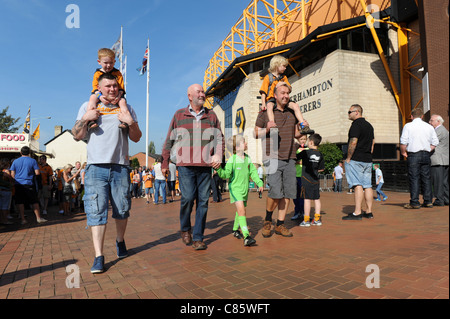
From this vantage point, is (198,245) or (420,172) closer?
(198,245)

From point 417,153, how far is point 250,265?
5.31 m

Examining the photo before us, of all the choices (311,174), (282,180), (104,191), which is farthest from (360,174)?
(104,191)

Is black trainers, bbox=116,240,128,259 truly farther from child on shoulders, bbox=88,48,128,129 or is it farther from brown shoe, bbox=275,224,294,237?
brown shoe, bbox=275,224,294,237

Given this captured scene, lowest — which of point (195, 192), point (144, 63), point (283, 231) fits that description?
point (283, 231)

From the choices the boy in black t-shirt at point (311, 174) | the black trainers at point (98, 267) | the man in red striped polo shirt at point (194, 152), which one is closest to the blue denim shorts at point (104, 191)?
the black trainers at point (98, 267)

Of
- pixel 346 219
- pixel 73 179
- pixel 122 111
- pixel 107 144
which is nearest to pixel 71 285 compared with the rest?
pixel 107 144

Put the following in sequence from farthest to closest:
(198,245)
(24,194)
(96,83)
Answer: (24,194)
(198,245)
(96,83)

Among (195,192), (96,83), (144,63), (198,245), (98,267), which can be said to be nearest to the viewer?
(98,267)

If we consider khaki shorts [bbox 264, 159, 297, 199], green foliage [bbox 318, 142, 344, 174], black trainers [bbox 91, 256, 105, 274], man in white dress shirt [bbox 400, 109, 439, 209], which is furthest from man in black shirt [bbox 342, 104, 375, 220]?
green foliage [bbox 318, 142, 344, 174]

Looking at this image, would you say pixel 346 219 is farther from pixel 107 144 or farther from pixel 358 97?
pixel 358 97

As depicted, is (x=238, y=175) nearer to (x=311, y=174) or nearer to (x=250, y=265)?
(x=250, y=265)

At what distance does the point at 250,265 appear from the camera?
2.95m

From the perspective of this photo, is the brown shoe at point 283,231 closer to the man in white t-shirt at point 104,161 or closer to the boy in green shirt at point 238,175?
the boy in green shirt at point 238,175

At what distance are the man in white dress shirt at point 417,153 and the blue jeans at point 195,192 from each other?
4.67 m
